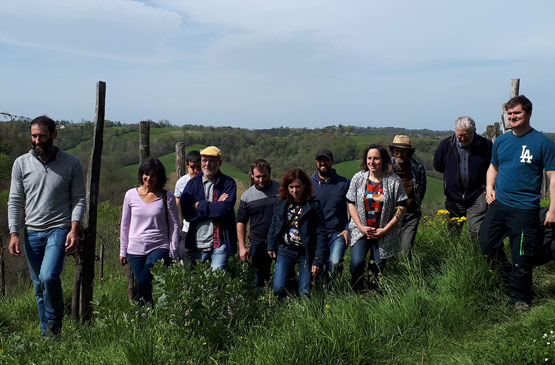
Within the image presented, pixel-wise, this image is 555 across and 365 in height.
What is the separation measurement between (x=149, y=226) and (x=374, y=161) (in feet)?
7.74

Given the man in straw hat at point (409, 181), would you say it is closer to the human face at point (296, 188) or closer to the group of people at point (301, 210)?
the group of people at point (301, 210)

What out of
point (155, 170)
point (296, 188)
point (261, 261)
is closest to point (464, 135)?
point (296, 188)

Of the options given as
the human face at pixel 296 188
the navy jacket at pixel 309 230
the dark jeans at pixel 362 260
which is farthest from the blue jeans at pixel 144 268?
the dark jeans at pixel 362 260

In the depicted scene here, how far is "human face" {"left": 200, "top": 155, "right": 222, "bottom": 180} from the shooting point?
5.27 metres

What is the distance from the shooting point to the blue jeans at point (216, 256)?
500 cm

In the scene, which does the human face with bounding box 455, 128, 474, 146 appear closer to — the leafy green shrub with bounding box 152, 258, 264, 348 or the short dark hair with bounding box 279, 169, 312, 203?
the short dark hair with bounding box 279, 169, 312, 203

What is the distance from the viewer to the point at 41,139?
4.50 meters

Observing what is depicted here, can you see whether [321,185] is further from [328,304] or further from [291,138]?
[291,138]

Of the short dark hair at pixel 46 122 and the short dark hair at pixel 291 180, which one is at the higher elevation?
the short dark hair at pixel 46 122

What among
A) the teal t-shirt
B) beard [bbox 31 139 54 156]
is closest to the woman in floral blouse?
the teal t-shirt

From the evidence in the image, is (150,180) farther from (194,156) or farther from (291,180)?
(291,180)

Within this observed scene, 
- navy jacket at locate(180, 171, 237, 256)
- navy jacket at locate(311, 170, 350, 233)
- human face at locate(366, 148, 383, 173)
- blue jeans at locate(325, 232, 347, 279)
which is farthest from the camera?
navy jacket at locate(311, 170, 350, 233)

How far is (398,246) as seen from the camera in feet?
16.7

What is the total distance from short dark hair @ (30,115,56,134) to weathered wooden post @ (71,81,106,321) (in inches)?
32.5
